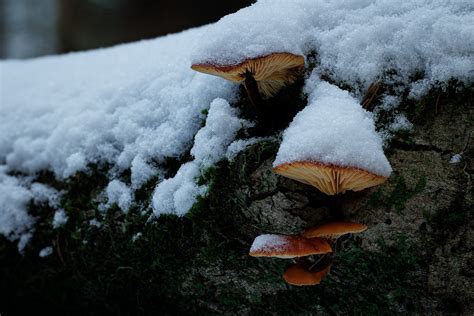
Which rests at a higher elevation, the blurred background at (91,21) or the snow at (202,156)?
the snow at (202,156)

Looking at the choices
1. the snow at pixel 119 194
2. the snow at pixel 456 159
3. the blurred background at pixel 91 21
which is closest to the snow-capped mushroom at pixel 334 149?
the snow at pixel 456 159

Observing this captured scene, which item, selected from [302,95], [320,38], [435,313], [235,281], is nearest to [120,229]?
[235,281]

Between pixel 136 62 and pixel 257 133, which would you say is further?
pixel 136 62

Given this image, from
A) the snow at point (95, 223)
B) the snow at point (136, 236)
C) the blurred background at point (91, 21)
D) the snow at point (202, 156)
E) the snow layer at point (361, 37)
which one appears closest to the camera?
the snow layer at point (361, 37)

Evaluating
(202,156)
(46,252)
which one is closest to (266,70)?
(202,156)

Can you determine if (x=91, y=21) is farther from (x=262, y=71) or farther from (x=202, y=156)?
(x=262, y=71)

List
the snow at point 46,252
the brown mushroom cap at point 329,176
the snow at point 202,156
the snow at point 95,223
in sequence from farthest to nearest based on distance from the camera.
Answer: the snow at point 46,252
the snow at point 95,223
the snow at point 202,156
the brown mushroom cap at point 329,176

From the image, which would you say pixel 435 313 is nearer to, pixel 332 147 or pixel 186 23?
pixel 332 147

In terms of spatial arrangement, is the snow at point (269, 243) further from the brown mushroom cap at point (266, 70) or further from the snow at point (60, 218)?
the snow at point (60, 218)
